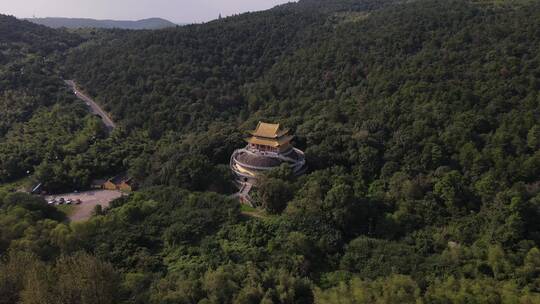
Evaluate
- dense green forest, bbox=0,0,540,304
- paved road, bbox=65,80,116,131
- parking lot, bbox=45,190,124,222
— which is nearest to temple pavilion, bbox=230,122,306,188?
dense green forest, bbox=0,0,540,304

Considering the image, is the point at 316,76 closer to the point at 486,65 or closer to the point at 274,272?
the point at 486,65

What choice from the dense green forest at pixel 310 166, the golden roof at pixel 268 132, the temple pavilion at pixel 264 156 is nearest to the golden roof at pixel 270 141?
the temple pavilion at pixel 264 156

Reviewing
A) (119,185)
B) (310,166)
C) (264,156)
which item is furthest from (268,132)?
(119,185)

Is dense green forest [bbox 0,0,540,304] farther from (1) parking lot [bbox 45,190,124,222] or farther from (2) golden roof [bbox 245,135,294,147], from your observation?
(2) golden roof [bbox 245,135,294,147]

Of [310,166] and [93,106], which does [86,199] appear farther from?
[93,106]

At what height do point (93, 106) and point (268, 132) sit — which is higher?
point (268, 132)
